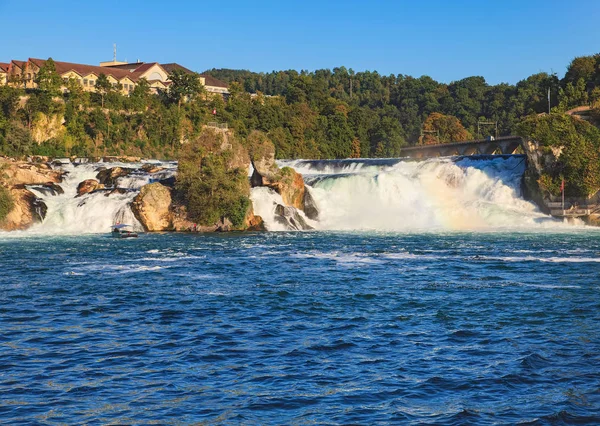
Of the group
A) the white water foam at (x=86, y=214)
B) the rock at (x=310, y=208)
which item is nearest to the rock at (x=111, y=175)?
the white water foam at (x=86, y=214)

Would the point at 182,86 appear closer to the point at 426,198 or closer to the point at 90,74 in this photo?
the point at 90,74

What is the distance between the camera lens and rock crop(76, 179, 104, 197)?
67.7 metres

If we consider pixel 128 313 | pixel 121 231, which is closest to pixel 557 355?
pixel 128 313

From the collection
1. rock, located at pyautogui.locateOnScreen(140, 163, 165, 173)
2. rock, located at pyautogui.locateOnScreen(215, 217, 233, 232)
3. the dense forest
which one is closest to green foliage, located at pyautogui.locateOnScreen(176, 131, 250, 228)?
rock, located at pyautogui.locateOnScreen(215, 217, 233, 232)

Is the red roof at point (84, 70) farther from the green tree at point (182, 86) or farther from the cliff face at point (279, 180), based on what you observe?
the cliff face at point (279, 180)

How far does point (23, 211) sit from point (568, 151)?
152 ft

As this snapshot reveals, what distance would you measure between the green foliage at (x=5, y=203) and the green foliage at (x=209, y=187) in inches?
507

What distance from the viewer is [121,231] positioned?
190 ft

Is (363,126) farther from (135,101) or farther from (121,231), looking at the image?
(121,231)

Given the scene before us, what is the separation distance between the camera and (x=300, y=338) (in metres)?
25.8

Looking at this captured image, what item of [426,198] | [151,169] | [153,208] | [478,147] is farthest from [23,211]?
[478,147]

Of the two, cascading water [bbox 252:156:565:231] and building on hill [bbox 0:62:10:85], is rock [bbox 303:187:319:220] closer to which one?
cascading water [bbox 252:156:565:231]

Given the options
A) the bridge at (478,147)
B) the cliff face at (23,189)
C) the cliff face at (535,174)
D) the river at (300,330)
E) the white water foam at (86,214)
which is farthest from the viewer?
the bridge at (478,147)

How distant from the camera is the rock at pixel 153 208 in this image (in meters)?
62.4
